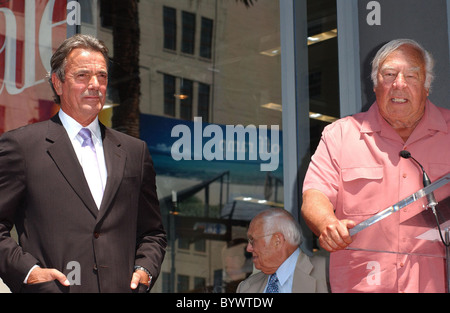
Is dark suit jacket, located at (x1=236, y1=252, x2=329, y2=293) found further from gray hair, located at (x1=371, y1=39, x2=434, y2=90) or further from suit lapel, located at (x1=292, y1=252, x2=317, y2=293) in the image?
gray hair, located at (x1=371, y1=39, x2=434, y2=90)

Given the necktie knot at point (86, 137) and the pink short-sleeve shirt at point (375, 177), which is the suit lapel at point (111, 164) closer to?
the necktie knot at point (86, 137)

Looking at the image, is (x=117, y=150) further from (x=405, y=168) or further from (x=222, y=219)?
(x=222, y=219)

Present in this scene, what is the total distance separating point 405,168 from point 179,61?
547 centimetres

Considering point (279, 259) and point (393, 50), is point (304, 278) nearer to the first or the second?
point (279, 259)

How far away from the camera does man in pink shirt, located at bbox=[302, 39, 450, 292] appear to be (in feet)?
9.23

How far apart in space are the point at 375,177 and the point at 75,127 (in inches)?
47.3

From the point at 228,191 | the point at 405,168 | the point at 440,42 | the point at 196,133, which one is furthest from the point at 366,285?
the point at 228,191

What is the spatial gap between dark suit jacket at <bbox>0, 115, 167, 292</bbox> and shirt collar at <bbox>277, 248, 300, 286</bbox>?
127cm

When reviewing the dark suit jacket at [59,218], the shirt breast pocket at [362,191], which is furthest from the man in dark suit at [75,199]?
the shirt breast pocket at [362,191]

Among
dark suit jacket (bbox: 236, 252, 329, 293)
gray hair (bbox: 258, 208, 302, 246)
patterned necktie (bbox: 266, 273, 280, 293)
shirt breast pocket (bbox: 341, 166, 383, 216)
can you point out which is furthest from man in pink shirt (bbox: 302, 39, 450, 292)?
gray hair (bbox: 258, 208, 302, 246)

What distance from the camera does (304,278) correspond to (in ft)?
12.4

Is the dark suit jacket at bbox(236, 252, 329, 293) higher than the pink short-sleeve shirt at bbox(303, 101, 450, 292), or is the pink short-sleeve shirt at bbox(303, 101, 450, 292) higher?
the pink short-sleeve shirt at bbox(303, 101, 450, 292)

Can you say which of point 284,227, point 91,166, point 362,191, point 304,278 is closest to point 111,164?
point 91,166

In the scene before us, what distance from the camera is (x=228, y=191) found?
7949mm
